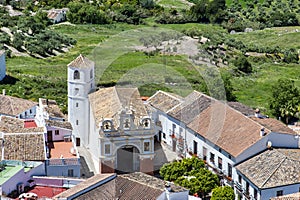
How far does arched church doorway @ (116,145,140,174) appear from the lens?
3947cm

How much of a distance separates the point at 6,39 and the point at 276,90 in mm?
34621

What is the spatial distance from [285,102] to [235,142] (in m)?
16.4

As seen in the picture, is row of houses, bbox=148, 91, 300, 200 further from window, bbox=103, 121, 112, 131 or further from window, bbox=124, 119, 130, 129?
window, bbox=103, 121, 112, 131

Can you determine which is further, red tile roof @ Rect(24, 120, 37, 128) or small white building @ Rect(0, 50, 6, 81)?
small white building @ Rect(0, 50, 6, 81)

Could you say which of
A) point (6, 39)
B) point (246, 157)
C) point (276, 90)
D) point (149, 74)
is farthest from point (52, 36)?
point (246, 157)

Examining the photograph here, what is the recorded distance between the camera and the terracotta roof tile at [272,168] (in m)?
34.8

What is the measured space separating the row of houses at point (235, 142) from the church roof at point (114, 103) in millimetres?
3508

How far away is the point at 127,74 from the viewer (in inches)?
2539

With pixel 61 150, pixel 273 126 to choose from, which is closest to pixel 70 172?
pixel 61 150

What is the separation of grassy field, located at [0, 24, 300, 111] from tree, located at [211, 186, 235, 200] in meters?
20.4

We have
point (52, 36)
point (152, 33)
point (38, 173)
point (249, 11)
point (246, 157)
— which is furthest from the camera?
point (249, 11)

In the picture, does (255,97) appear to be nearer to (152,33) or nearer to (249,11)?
(152,33)

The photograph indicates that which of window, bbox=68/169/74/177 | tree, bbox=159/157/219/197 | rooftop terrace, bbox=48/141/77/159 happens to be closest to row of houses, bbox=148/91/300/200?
tree, bbox=159/157/219/197

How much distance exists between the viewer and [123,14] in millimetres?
101438
